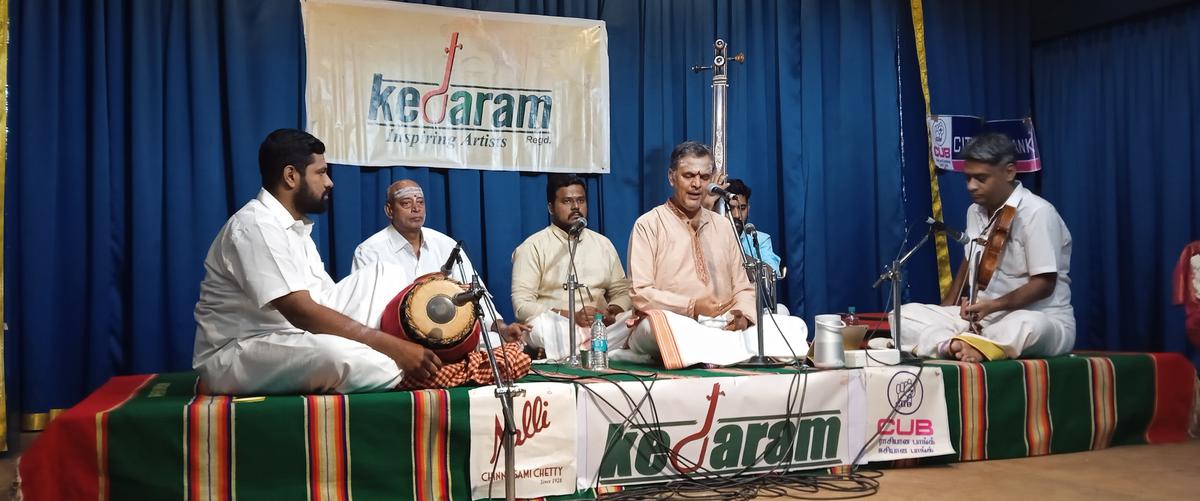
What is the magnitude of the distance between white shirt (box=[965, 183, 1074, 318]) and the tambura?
2.71m

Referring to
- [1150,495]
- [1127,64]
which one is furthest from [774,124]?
[1150,495]

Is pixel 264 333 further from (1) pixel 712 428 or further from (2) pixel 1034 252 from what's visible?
(2) pixel 1034 252

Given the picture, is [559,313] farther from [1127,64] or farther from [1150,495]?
[1127,64]

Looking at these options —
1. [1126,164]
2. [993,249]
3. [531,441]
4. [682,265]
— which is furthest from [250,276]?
[1126,164]

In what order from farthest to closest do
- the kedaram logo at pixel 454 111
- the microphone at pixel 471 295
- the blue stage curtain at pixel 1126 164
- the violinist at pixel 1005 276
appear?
the blue stage curtain at pixel 1126 164
the kedaram logo at pixel 454 111
the violinist at pixel 1005 276
the microphone at pixel 471 295

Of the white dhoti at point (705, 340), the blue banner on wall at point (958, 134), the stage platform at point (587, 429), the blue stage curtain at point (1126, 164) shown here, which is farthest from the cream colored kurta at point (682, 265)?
the blue stage curtain at point (1126, 164)

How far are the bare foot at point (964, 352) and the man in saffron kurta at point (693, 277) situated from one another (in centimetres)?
63

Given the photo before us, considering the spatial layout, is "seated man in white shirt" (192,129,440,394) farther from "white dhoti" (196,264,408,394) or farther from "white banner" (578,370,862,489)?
"white banner" (578,370,862,489)

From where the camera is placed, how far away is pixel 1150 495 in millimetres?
3324

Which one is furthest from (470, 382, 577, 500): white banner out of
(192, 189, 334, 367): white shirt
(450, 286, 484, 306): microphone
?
(192, 189, 334, 367): white shirt

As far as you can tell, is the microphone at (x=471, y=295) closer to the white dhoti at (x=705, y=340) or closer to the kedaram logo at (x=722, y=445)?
the kedaram logo at (x=722, y=445)

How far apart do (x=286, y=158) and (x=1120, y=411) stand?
3642 millimetres

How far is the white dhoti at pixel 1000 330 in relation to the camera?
13.9 ft

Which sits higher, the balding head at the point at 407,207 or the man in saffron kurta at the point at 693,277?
the balding head at the point at 407,207
